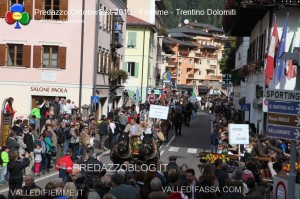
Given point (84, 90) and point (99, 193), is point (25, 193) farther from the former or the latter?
point (84, 90)

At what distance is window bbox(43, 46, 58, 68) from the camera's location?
1576 inches

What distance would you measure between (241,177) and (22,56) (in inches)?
1122

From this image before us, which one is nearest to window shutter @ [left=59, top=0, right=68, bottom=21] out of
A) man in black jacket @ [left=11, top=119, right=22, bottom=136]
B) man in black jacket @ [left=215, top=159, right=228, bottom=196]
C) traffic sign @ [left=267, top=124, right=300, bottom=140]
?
man in black jacket @ [left=11, top=119, right=22, bottom=136]

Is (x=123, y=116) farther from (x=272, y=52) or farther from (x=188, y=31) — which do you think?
(x=188, y=31)

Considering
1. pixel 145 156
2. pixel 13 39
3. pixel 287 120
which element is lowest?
pixel 145 156

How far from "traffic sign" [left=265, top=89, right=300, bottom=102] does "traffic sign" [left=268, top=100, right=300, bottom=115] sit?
0.06 m

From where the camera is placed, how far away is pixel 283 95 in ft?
32.5

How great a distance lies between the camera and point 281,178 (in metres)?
10.6

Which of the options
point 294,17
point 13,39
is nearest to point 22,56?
point 13,39

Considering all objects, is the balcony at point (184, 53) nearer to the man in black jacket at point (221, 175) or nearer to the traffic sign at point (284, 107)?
the man in black jacket at point (221, 175)

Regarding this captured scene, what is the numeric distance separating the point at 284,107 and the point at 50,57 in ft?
103

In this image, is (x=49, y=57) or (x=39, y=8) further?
(x=49, y=57)

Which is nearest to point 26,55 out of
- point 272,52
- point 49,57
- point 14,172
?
point 49,57

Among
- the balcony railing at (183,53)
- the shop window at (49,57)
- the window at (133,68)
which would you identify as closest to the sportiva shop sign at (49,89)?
the shop window at (49,57)
